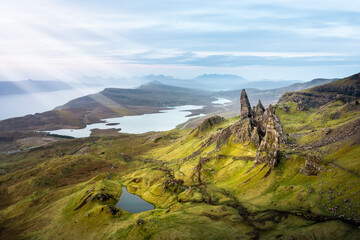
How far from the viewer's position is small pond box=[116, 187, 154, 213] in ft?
340

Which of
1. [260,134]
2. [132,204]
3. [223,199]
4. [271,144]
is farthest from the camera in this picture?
[260,134]

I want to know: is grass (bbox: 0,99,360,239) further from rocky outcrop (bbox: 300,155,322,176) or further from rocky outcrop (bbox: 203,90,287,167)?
rocky outcrop (bbox: 203,90,287,167)

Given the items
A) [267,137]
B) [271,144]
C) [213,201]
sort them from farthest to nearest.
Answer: [267,137]
[271,144]
[213,201]

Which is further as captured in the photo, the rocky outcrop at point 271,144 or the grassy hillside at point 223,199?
the rocky outcrop at point 271,144

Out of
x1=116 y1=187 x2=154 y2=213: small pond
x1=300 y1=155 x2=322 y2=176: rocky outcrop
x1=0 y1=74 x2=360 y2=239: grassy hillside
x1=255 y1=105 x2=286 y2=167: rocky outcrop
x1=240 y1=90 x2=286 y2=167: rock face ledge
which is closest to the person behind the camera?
x1=0 y1=74 x2=360 y2=239: grassy hillside

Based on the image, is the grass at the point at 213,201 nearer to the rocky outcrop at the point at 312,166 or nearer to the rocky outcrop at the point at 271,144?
the rocky outcrop at the point at 312,166

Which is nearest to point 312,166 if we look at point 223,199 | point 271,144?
point 271,144

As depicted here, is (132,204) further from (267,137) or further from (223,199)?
(267,137)

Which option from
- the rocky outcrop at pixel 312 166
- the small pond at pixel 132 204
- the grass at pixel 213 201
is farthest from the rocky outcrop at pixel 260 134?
the small pond at pixel 132 204

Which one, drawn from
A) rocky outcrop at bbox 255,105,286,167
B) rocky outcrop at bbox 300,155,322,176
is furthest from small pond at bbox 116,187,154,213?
rocky outcrop at bbox 300,155,322,176

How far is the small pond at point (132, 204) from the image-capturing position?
4078 inches

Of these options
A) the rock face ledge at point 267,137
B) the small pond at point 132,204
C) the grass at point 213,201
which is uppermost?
the rock face ledge at point 267,137

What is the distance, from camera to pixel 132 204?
10994 cm

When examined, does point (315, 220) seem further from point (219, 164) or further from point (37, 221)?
point (37, 221)
